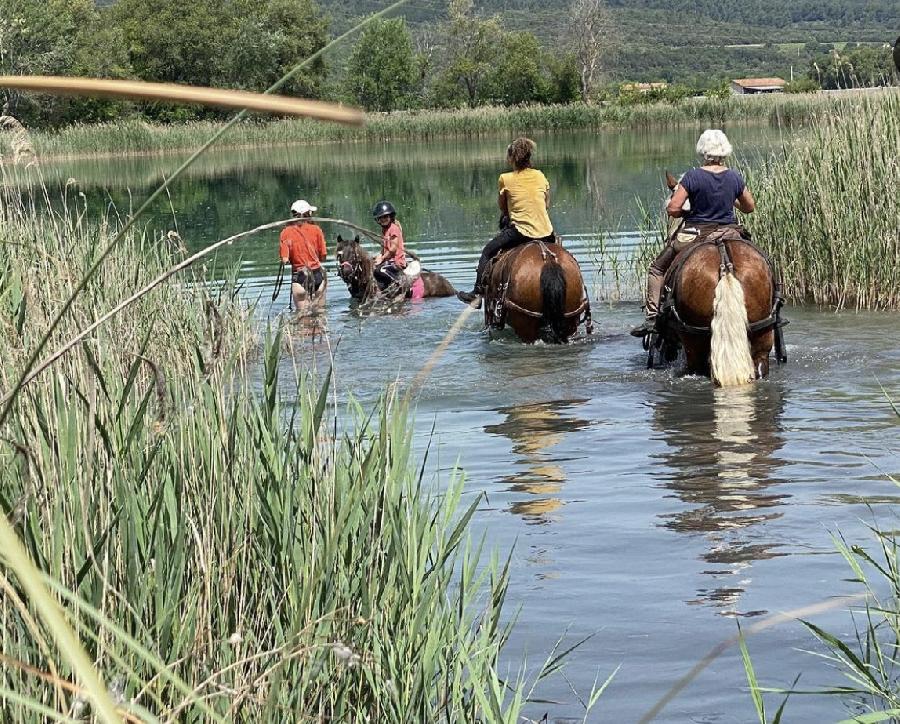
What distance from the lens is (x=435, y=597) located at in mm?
3547

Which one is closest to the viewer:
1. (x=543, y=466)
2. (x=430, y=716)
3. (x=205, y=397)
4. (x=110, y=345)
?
(x=430, y=716)

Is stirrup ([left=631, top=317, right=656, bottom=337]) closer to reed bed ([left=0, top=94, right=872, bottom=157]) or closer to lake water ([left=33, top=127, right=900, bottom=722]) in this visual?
lake water ([left=33, top=127, right=900, bottom=722])

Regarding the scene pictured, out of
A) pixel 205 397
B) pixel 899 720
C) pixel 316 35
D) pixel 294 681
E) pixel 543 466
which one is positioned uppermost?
pixel 316 35

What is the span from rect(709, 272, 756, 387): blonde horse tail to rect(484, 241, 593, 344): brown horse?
2712 mm

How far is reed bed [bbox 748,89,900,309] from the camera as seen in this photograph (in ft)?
45.0

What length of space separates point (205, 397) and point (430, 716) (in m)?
1.26

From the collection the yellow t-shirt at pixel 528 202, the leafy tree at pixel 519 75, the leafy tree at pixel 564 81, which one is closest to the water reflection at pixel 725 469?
the yellow t-shirt at pixel 528 202

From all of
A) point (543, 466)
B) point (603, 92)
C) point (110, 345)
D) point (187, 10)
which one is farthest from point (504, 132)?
point (110, 345)

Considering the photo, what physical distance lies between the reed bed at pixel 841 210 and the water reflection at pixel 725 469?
394 centimetres

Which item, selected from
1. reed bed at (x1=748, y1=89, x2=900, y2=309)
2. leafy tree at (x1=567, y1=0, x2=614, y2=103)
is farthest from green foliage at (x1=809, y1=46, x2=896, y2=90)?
leafy tree at (x1=567, y1=0, x2=614, y2=103)

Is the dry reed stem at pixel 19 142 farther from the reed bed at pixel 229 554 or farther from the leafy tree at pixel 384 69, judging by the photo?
the leafy tree at pixel 384 69

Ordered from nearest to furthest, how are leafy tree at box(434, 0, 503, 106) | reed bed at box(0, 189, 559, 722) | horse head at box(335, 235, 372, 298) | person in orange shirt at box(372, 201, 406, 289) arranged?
reed bed at box(0, 189, 559, 722) → person in orange shirt at box(372, 201, 406, 289) → horse head at box(335, 235, 372, 298) → leafy tree at box(434, 0, 503, 106)

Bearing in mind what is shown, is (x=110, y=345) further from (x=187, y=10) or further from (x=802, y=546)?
(x=187, y=10)

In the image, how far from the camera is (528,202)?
506 inches
